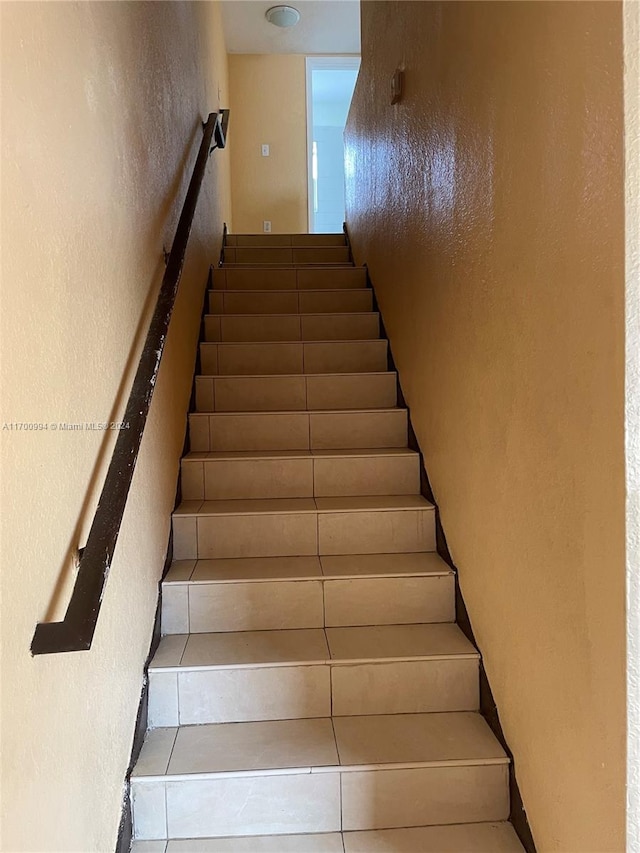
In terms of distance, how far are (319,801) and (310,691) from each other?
10.3 inches

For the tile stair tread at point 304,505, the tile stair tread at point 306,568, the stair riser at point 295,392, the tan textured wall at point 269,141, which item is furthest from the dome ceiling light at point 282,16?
the tile stair tread at point 306,568

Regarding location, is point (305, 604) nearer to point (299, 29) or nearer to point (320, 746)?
point (320, 746)

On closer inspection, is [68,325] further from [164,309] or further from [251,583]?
[251,583]

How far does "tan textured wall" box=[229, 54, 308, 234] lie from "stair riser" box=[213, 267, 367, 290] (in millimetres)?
1924

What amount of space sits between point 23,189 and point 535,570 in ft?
3.93

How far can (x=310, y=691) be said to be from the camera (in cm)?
148

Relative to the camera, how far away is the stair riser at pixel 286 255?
4.02m

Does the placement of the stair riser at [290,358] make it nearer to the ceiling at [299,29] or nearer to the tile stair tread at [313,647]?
the tile stair tread at [313,647]

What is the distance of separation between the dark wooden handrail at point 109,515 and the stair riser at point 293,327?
3.86 ft

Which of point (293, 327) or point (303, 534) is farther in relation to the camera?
point (293, 327)

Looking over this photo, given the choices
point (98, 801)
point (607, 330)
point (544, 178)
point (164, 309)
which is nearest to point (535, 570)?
point (607, 330)

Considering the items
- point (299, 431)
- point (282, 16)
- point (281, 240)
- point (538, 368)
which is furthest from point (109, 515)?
point (282, 16)

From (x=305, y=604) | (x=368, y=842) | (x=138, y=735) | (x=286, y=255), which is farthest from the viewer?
(x=286, y=255)

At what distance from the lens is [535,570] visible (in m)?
1.16
